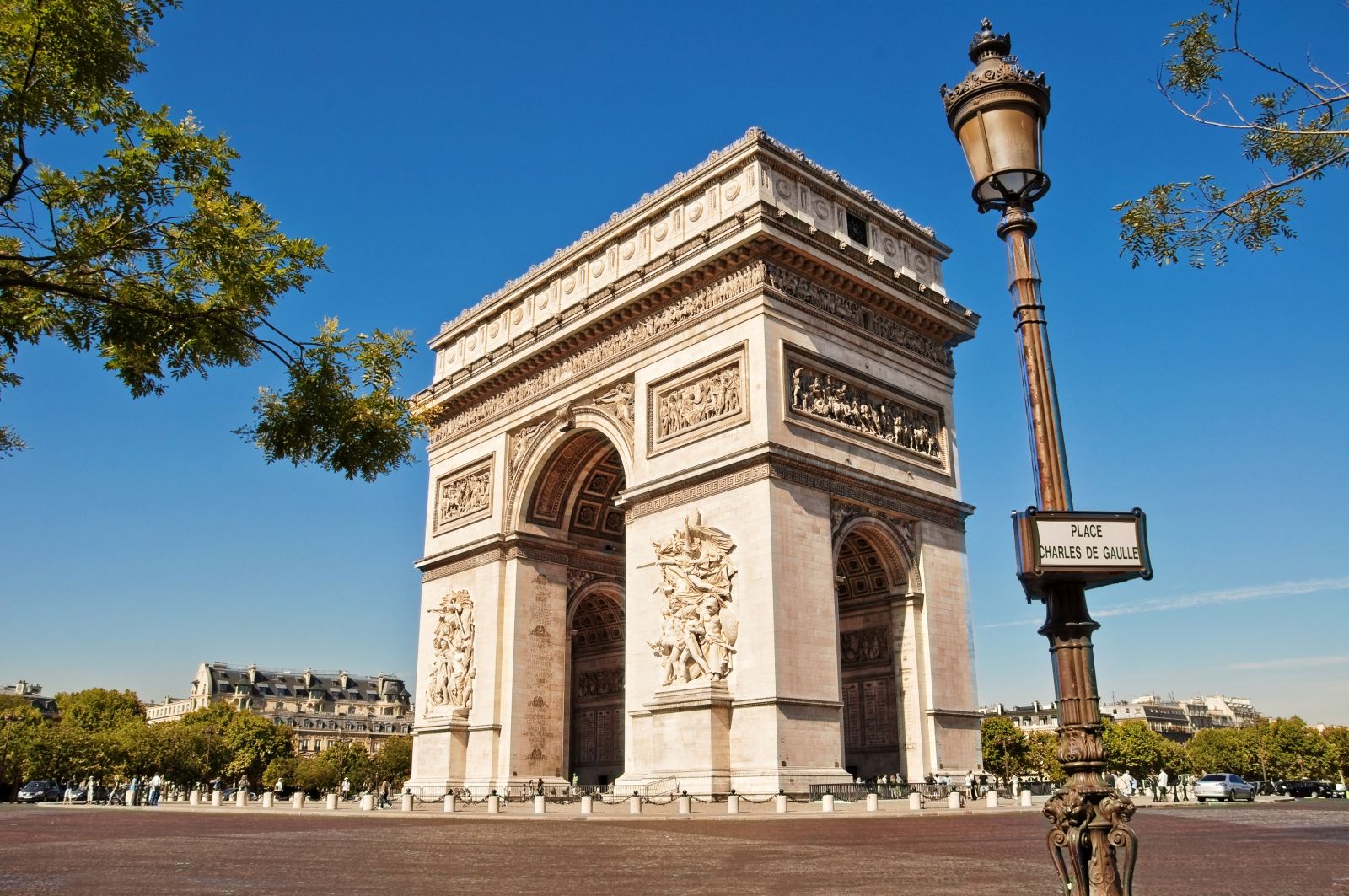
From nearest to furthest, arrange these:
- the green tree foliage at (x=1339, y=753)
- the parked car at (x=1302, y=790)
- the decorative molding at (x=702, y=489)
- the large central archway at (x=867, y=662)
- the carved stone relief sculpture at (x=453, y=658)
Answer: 1. the decorative molding at (x=702, y=489)
2. the large central archway at (x=867, y=662)
3. the carved stone relief sculpture at (x=453, y=658)
4. the parked car at (x=1302, y=790)
5. the green tree foliage at (x=1339, y=753)

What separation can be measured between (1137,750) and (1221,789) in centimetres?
4386

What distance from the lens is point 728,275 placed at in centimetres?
2675

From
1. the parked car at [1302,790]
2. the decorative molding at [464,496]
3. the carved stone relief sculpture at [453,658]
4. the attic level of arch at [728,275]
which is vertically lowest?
the parked car at [1302,790]

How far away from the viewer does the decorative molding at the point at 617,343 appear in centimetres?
2655

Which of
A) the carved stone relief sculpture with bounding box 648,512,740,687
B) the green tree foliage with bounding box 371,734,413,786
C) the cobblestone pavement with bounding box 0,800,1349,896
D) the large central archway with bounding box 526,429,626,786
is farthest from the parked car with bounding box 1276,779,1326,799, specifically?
the green tree foliage with bounding box 371,734,413,786

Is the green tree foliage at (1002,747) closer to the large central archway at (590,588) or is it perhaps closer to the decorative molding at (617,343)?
the large central archway at (590,588)

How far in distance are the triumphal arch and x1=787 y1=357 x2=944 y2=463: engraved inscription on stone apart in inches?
3.2

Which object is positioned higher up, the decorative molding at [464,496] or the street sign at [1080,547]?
the decorative molding at [464,496]

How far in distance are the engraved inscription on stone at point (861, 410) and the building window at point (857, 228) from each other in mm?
4366

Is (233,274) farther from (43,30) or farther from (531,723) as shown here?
(531,723)

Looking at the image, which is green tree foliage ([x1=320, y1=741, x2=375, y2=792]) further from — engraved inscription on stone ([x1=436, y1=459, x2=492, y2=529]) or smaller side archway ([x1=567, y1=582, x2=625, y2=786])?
engraved inscription on stone ([x1=436, y1=459, x2=492, y2=529])

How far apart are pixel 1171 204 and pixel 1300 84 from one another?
993 mm

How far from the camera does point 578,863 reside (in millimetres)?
11109

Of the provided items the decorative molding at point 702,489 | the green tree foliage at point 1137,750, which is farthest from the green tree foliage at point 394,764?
the decorative molding at point 702,489
